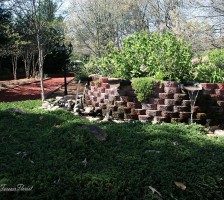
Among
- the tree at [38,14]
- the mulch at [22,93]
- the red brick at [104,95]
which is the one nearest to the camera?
the red brick at [104,95]

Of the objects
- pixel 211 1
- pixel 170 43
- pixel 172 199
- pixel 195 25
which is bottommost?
pixel 172 199

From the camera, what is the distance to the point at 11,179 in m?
2.76

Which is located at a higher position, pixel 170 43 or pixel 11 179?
pixel 170 43

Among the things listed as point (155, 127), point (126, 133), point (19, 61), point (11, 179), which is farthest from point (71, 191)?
point (19, 61)

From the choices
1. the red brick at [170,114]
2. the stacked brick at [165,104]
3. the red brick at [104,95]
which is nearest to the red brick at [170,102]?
the stacked brick at [165,104]

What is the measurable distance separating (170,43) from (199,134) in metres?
2.11

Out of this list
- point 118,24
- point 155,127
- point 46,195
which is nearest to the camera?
point 46,195

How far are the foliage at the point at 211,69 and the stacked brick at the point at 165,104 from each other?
0.50m

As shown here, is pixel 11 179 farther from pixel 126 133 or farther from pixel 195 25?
pixel 195 25

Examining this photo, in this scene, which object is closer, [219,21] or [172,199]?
[172,199]

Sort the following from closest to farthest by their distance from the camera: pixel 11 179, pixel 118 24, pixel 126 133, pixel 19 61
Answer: pixel 11 179 → pixel 126 133 → pixel 118 24 → pixel 19 61

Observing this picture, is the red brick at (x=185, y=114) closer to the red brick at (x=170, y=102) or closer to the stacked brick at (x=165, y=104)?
the stacked brick at (x=165, y=104)

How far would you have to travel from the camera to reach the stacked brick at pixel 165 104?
496 centimetres

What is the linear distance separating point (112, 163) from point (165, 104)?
2.23 meters
